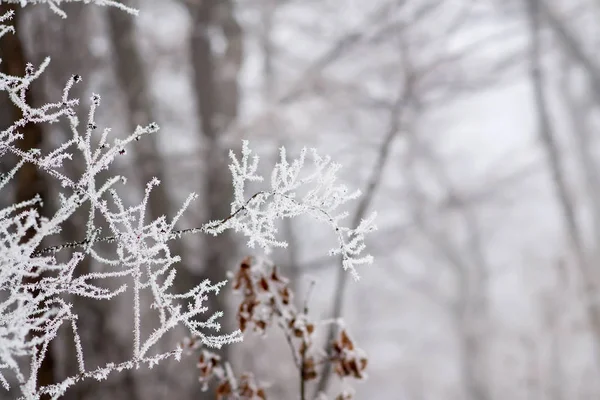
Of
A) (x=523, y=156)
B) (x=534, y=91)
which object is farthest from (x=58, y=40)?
(x=523, y=156)

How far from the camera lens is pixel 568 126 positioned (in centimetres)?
960

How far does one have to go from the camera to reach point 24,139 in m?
2.16

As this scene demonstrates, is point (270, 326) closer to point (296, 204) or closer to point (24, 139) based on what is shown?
point (296, 204)

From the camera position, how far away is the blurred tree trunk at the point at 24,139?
210 centimetres

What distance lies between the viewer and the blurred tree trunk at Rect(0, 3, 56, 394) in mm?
2100

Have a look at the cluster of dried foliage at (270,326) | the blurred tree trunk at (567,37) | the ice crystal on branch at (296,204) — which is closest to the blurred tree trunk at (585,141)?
the blurred tree trunk at (567,37)

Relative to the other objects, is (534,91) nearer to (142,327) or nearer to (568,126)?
(568,126)

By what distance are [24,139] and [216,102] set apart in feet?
7.46

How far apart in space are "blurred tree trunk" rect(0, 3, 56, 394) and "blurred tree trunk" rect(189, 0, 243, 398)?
5.57 feet

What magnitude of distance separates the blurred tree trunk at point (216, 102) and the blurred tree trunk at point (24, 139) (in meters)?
1.70

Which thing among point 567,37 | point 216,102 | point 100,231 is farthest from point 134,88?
point 567,37

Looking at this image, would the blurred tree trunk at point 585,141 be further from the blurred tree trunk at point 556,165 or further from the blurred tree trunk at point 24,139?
the blurred tree trunk at point 24,139

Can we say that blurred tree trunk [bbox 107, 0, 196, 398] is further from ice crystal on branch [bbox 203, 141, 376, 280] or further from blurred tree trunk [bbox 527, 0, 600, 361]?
blurred tree trunk [bbox 527, 0, 600, 361]

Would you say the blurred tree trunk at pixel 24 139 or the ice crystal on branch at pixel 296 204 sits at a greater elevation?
the blurred tree trunk at pixel 24 139
